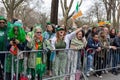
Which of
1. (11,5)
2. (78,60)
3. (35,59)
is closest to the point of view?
(35,59)

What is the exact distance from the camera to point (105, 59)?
1059cm

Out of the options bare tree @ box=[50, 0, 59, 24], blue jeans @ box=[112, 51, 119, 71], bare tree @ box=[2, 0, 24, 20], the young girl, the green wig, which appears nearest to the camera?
the green wig

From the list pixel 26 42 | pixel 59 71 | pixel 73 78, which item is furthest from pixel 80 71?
pixel 26 42

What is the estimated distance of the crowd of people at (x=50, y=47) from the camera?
6.93 meters

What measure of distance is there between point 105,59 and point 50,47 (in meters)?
3.34

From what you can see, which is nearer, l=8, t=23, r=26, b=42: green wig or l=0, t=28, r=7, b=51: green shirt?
l=8, t=23, r=26, b=42: green wig

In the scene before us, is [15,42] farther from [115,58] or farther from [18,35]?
[115,58]

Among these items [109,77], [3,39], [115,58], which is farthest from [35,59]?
[115,58]

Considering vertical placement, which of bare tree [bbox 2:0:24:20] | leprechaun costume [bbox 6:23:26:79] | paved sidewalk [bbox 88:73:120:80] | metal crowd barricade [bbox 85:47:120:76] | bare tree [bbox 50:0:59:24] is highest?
bare tree [bbox 2:0:24:20]

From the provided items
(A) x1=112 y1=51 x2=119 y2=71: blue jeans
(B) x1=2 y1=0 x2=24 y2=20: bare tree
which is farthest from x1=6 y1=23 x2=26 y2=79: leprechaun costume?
(B) x1=2 y1=0 x2=24 y2=20: bare tree

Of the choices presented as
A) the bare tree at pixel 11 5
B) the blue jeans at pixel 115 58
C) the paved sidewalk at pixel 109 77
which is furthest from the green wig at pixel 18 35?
the bare tree at pixel 11 5

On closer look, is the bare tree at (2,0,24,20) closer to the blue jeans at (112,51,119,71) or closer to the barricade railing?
the blue jeans at (112,51,119,71)

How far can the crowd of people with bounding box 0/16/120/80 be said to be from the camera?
6930 millimetres

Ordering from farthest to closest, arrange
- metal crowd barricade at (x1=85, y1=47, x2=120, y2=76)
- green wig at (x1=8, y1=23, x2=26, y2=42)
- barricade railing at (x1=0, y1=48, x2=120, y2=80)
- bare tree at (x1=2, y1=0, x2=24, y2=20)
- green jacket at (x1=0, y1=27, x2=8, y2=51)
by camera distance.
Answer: bare tree at (x1=2, y1=0, x2=24, y2=20) → metal crowd barricade at (x1=85, y1=47, x2=120, y2=76) → green jacket at (x1=0, y1=27, x2=8, y2=51) → green wig at (x1=8, y1=23, x2=26, y2=42) → barricade railing at (x1=0, y1=48, x2=120, y2=80)
